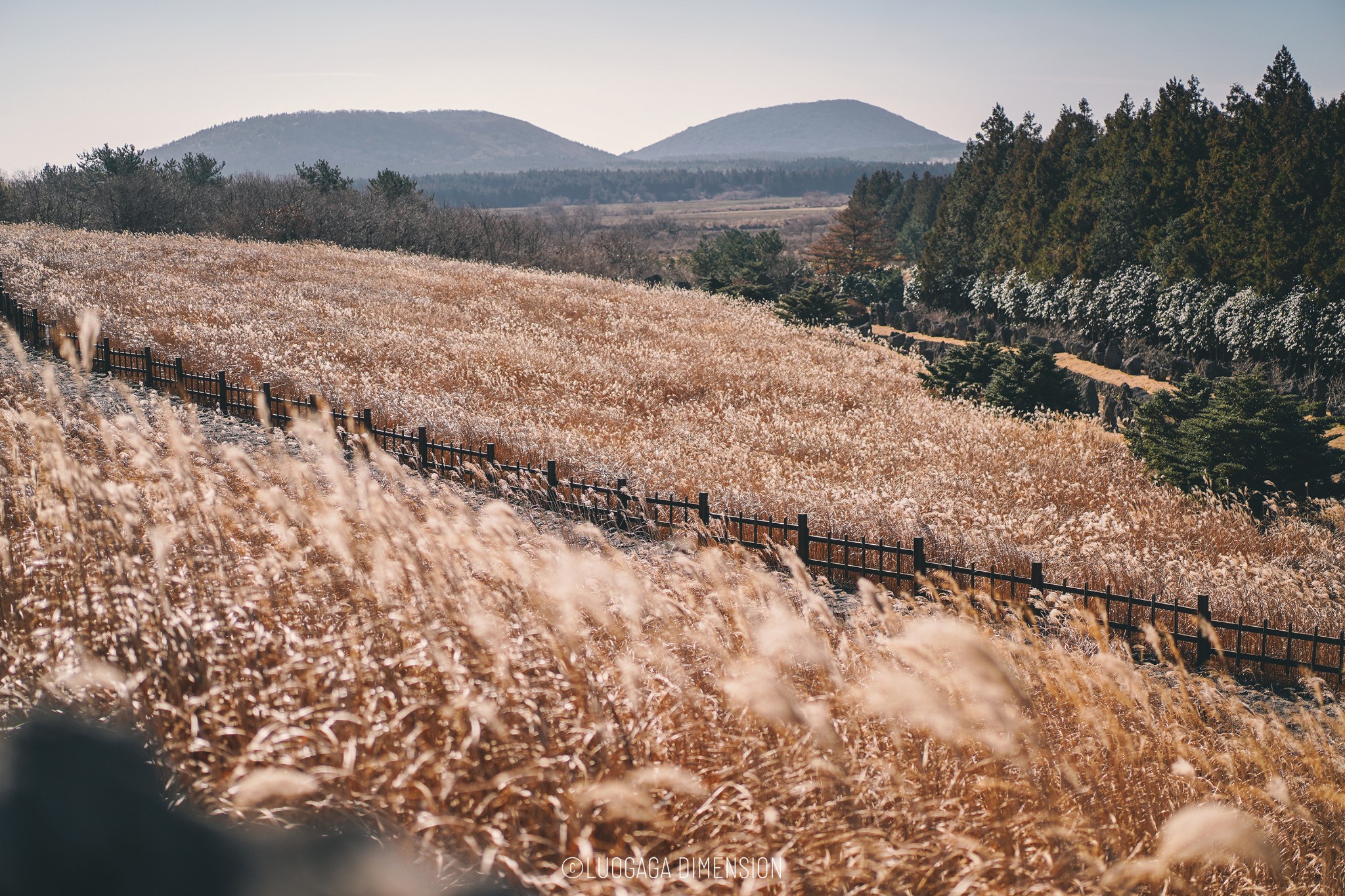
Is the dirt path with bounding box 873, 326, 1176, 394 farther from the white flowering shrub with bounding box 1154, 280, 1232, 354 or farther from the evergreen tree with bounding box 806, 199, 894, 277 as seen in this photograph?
the evergreen tree with bounding box 806, 199, 894, 277

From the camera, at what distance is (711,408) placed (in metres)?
17.0

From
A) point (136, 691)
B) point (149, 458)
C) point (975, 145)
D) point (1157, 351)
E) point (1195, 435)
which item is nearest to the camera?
point (136, 691)

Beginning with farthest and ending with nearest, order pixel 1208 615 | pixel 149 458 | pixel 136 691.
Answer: pixel 1208 615 < pixel 149 458 < pixel 136 691

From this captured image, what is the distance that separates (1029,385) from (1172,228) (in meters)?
16.1

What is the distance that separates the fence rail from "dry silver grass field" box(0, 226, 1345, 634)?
0.48 m

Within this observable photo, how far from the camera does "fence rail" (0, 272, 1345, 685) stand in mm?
7062

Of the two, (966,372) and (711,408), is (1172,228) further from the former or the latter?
(711,408)

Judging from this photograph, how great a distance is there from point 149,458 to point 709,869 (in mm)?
4180

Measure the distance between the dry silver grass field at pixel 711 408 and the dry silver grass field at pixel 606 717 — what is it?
460 cm

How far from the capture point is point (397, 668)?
392 cm

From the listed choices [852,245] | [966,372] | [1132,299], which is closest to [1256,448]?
[966,372]

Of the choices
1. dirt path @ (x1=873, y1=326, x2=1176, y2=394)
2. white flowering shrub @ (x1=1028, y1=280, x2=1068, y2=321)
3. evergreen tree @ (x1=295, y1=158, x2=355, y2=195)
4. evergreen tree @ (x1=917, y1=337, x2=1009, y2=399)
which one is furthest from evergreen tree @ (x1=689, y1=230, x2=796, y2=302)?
evergreen tree @ (x1=295, y1=158, x2=355, y2=195)

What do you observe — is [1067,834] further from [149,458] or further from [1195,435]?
[1195,435]

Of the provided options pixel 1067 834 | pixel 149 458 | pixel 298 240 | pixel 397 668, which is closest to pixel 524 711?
pixel 397 668
